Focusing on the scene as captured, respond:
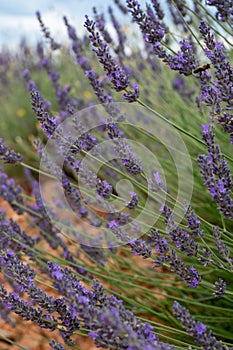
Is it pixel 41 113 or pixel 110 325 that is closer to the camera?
pixel 110 325

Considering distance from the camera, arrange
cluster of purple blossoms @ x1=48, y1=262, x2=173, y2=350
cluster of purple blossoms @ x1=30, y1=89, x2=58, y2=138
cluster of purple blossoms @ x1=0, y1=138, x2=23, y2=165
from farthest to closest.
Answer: cluster of purple blossoms @ x1=0, y1=138, x2=23, y2=165 → cluster of purple blossoms @ x1=30, y1=89, x2=58, y2=138 → cluster of purple blossoms @ x1=48, y1=262, x2=173, y2=350

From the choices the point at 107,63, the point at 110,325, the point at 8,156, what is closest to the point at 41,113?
the point at 107,63

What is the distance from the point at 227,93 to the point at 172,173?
5.06 ft

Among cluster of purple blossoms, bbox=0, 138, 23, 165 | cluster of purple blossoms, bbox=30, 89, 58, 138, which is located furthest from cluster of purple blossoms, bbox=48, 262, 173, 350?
cluster of purple blossoms, bbox=0, 138, 23, 165

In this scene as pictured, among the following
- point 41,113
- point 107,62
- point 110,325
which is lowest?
point 110,325

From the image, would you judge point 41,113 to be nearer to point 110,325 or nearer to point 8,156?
point 8,156

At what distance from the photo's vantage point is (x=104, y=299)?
3.70 feet

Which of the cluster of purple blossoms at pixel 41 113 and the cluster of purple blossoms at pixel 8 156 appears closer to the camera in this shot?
the cluster of purple blossoms at pixel 41 113

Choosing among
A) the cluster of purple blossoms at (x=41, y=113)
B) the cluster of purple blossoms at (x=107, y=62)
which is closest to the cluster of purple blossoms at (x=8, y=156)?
the cluster of purple blossoms at (x=41, y=113)

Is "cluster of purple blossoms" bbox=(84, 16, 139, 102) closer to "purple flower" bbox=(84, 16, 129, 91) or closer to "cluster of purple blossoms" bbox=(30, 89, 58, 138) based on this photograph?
"purple flower" bbox=(84, 16, 129, 91)

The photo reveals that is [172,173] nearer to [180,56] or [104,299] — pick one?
[180,56]

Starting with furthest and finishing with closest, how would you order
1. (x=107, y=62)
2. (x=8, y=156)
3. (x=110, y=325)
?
1. (x=8, y=156)
2. (x=107, y=62)
3. (x=110, y=325)

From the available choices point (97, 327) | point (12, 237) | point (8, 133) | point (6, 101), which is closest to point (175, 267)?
point (97, 327)

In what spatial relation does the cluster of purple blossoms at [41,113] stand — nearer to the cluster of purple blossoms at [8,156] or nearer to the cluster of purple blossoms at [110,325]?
the cluster of purple blossoms at [8,156]
